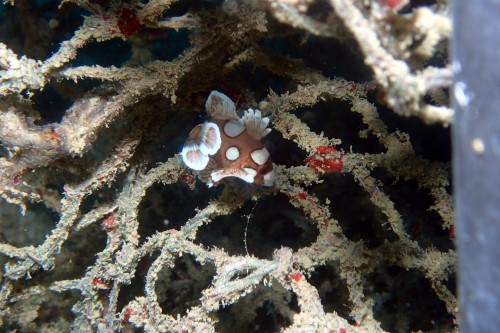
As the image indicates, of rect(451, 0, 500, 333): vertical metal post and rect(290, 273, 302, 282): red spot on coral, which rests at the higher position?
rect(451, 0, 500, 333): vertical metal post

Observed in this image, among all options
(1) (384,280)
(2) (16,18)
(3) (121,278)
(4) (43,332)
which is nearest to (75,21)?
(2) (16,18)

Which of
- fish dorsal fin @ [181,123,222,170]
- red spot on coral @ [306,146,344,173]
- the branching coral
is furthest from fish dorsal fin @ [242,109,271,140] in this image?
red spot on coral @ [306,146,344,173]

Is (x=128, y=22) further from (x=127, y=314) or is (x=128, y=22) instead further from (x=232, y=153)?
(x=127, y=314)

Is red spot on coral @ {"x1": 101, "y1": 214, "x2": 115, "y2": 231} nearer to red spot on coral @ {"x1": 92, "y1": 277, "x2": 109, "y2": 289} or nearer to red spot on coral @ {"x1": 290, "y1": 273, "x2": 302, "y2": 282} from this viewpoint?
red spot on coral @ {"x1": 92, "y1": 277, "x2": 109, "y2": 289}

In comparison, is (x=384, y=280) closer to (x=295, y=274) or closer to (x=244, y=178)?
(x=295, y=274)

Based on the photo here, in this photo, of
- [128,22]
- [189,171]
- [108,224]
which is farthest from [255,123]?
[108,224]

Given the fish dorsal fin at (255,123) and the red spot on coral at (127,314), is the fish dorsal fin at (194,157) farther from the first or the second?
the red spot on coral at (127,314)
